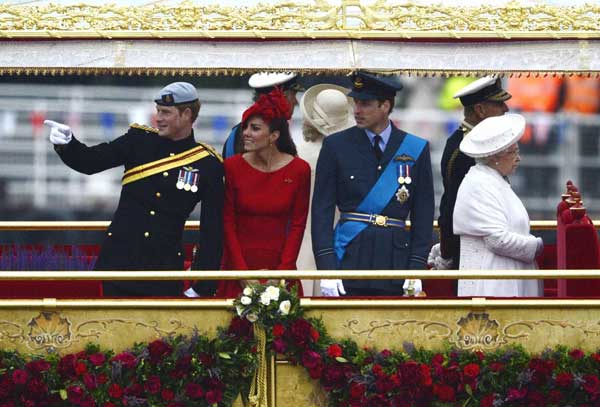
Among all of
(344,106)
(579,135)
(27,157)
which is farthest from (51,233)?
(344,106)

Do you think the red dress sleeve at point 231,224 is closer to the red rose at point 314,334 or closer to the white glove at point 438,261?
the red rose at point 314,334

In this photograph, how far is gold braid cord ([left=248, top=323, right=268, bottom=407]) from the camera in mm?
8688

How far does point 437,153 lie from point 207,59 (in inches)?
613

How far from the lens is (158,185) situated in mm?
9203

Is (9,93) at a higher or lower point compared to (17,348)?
higher

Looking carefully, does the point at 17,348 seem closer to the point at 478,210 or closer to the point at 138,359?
the point at 138,359

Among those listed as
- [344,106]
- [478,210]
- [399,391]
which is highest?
[344,106]

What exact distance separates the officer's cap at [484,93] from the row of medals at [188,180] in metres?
1.68

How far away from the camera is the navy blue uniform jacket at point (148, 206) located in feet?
30.1

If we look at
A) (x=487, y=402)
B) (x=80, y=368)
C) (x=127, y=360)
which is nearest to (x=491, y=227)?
(x=487, y=402)

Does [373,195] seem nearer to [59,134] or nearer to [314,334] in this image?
[314,334]

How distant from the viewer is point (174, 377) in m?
8.64

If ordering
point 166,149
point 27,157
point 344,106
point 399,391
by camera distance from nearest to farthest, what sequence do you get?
1. point 399,391
2. point 166,149
3. point 344,106
4. point 27,157

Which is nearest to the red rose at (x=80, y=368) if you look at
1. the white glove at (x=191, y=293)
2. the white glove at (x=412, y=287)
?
the white glove at (x=191, y=293)
